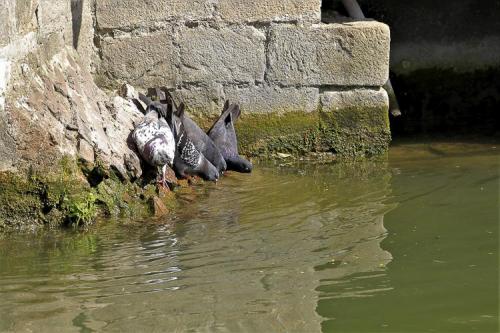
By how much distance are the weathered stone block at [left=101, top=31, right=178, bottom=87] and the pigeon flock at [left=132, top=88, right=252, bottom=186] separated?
0.11m

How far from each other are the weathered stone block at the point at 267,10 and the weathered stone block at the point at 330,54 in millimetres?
83

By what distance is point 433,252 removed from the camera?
16.9ft

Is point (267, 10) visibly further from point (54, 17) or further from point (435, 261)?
point (435, 261)

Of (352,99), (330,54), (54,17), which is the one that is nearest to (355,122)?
(352,99)

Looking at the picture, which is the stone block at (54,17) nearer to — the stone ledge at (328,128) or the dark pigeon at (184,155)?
the dark pigeon at (184,155)

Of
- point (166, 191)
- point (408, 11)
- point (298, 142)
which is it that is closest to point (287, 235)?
point (166, 191)

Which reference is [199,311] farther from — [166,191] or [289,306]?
[166,191]

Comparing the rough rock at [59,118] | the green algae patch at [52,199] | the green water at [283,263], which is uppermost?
the rough rock at [59,118]

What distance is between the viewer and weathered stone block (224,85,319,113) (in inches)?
295

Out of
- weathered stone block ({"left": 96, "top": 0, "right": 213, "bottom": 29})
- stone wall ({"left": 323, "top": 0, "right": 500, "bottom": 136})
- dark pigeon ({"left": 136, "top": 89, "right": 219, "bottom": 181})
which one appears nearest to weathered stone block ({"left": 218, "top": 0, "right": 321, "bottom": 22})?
weathered stone block ({"left": 96, "top": 0, "right": 213, "bottom": 29})

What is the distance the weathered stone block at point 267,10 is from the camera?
24.0 feet

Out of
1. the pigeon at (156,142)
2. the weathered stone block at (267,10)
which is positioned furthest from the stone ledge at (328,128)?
the pigeon at (156,142)

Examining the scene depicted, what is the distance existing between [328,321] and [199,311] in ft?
1.85

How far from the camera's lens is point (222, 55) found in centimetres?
745
